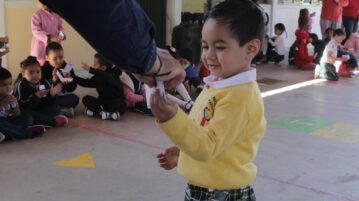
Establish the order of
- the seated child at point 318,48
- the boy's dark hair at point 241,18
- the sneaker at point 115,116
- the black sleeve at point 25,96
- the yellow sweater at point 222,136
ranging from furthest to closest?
the seated child at point 318,48 < the sneaker at point 115,116 < the black sleeve at point 25,96 < the boy's dark hair at point 241,18 < the yellow sweater at point 222,136

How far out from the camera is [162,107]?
1.34 metres

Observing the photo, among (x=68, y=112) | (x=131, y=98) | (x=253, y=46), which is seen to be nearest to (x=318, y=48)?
(x=131, y=98)

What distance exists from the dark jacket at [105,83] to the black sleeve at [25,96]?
0.66 metres

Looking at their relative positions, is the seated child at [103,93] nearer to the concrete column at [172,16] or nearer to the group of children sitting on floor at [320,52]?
the concrete column at [172,16]

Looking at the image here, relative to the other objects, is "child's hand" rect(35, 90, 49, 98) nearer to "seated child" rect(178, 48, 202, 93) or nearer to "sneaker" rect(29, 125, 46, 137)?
"sneaker" rect(29, 125, 46, 137)

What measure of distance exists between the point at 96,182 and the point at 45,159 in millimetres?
652

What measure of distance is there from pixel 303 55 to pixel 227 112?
7946mm

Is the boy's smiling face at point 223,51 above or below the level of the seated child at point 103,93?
above

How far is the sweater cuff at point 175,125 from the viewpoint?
137cm

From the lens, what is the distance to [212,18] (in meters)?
1.62

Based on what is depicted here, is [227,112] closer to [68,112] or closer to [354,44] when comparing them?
[68,112]

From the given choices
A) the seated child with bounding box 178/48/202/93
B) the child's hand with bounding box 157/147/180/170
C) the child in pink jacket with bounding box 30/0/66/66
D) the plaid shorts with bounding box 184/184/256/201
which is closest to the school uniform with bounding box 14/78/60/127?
the child in pink jacket with bounding box 30/0/66/66

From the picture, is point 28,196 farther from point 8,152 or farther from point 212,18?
point 212,18

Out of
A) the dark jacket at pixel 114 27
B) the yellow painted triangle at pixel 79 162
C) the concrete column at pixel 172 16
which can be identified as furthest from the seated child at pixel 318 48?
the dark jacket at pixel 114 27
